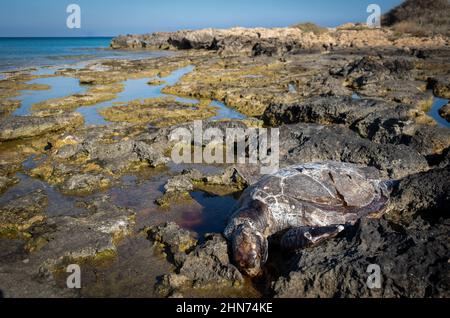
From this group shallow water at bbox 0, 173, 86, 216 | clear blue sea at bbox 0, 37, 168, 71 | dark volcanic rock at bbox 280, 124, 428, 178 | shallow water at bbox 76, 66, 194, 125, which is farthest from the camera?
clear blue sea at bbox 0, 37, 168, 71

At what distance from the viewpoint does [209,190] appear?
24.8ft

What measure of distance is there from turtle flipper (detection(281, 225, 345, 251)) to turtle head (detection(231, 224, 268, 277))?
1.22 ft

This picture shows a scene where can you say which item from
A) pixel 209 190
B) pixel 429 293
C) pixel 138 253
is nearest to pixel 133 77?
pixel 209 190

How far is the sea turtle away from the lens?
15.7 feet

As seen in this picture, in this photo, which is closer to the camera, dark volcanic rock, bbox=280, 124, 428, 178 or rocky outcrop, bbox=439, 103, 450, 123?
dark volcanic rock, bbox=280, 124, 428, 178

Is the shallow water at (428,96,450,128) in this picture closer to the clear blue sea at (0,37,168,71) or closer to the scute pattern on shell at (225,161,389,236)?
the scute pattern on shell at (225,161,389,236)

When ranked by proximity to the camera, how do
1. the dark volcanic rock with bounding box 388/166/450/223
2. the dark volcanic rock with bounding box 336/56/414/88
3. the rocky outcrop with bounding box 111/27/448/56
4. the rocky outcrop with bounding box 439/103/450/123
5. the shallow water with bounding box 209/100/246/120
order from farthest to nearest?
the rocky outcrop with bounding box 111/27/448/56 < the dark volcanic rock with bounding box 336/56/414/88 < the shallow water with bounding box 209/100/246/120 < the rocky outcrop with bounding box 439/103/450/123 < the dark volcanic rock with bounding box 388/166/450/223

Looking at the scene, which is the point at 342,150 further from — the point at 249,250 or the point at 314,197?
the point at 249,250

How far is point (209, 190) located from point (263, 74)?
18.8m

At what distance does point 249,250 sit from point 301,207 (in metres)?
1.32

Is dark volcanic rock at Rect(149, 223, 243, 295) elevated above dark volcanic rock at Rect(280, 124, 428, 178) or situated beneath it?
situated beneath

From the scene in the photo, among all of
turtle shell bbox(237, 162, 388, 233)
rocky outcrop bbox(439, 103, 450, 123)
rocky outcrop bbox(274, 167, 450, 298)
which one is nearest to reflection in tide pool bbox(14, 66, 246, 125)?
rocky outcrop bbox(439, 103, 450, 123)

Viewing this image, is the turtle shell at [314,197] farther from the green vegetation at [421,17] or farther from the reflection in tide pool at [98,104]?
the green vegetation at [421,17]
